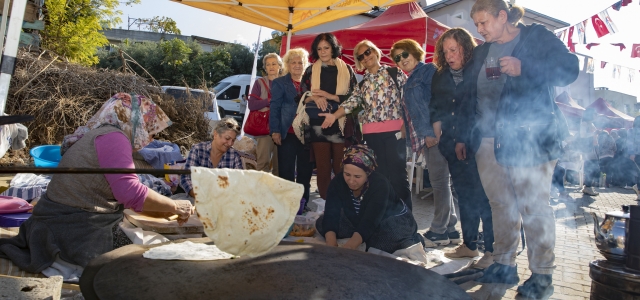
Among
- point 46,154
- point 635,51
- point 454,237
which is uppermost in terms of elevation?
point 635,51

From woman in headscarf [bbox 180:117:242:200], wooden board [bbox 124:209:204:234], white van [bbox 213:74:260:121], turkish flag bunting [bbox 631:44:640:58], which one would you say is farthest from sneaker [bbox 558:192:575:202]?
white van [bbox 213:74:260:121]

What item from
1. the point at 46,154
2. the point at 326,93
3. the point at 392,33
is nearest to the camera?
the point at 326,93

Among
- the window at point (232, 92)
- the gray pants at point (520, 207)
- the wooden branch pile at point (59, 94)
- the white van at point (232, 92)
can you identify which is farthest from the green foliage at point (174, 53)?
the gray pants at point (520, 207)

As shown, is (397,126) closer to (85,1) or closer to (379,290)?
(379,290)

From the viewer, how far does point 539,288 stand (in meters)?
2.96

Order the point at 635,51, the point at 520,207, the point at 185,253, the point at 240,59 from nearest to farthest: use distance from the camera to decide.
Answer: the point at 185,253 < the point at 520,207 < the point at 635,51 < the point at 240,59

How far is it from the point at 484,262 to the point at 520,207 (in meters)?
0.71

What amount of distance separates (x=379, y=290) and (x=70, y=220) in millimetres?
1943

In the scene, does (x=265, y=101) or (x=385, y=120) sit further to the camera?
(x=265, y=101)

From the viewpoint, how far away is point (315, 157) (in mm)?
4766

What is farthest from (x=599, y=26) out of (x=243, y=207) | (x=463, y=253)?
(x=243, y=207)

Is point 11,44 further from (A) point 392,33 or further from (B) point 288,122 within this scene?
(A) point 392,33

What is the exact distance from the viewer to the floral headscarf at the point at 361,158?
142 inches

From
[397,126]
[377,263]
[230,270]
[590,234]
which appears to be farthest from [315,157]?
[590,234]
